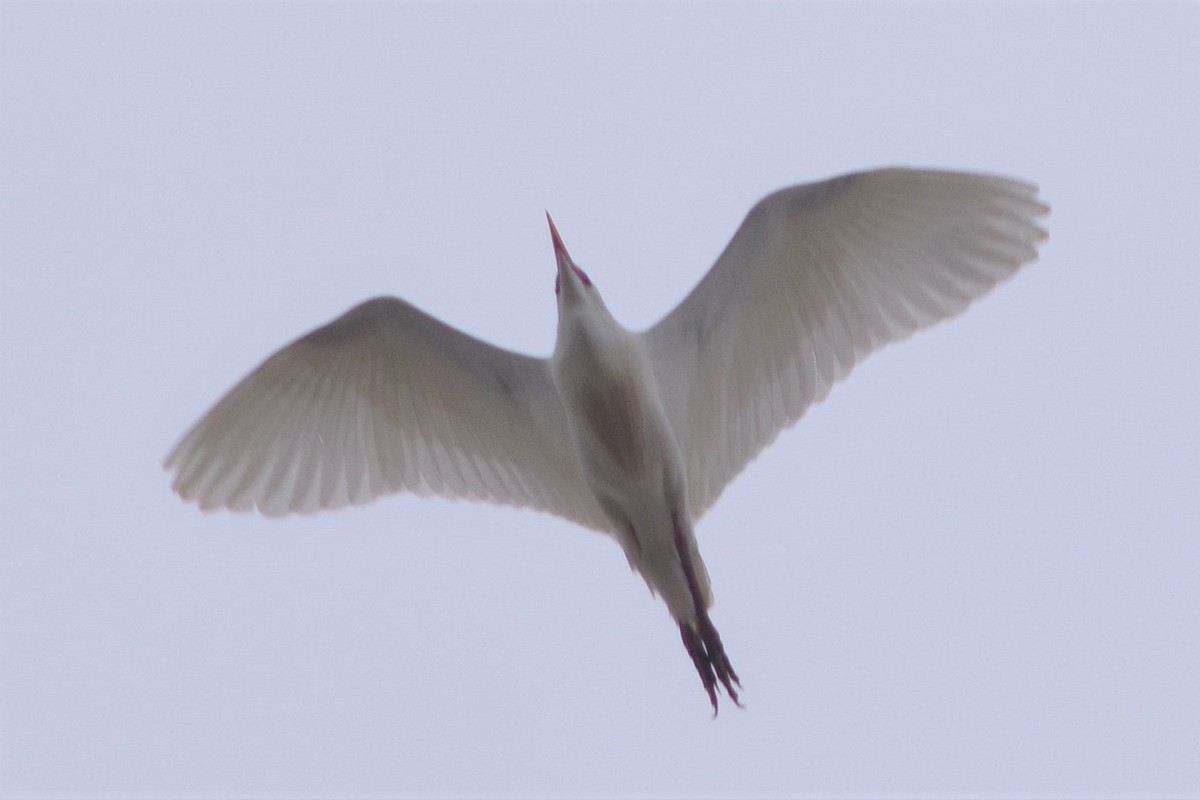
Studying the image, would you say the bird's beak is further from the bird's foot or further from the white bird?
the bird's foot

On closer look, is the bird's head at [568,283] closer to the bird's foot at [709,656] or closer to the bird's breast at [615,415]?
the bird's breast at [615,415]

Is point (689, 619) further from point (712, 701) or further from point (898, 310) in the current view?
point (898, 310)

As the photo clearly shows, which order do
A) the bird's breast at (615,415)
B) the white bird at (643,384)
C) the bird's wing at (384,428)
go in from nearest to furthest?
the bird's breast at (615,415) → the white bird at (643,384) → the bird's wing at (384,428)

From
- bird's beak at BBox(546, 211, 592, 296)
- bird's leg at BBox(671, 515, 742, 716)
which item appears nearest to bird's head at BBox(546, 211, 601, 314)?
bird's beak at BBox(546, 211, 592, 296)

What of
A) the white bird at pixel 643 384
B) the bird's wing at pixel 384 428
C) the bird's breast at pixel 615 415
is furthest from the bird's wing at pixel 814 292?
the bird's wing at pixel 384 428

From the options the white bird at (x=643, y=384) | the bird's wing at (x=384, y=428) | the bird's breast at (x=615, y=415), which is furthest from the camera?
the bird's wing at (x=384, y=428)

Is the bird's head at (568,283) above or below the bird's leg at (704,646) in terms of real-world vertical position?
above

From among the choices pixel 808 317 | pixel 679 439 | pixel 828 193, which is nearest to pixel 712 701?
pixel 679 439

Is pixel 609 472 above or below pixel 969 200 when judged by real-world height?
below
